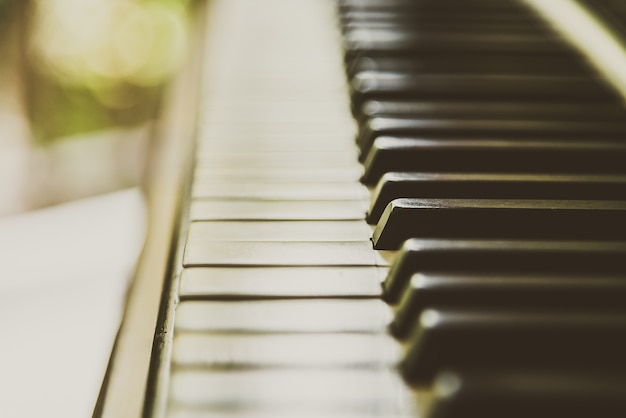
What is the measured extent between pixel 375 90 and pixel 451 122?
0.58 ft

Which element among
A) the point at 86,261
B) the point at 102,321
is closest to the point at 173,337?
the point at 102,321

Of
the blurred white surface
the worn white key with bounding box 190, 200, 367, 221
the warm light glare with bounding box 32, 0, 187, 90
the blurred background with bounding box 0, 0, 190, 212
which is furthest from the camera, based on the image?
the warm light glare with bounding box 32, 0, 187, 90

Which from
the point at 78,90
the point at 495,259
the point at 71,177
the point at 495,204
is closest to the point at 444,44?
the point at 495,204

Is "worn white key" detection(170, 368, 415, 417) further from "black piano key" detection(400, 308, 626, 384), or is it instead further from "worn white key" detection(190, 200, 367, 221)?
"worn white key" detection(190, 200, 367, 221)

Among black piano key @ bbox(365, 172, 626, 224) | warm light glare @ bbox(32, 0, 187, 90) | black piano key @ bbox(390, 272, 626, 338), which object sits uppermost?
black piano key @ bbox(365, 172, 626, 224)

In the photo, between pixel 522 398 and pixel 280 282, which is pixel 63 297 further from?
pixel 522 398

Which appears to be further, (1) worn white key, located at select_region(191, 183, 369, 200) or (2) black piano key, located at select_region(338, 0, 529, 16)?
(2) black piano key, located at select_region(338, 0, 529, 16)

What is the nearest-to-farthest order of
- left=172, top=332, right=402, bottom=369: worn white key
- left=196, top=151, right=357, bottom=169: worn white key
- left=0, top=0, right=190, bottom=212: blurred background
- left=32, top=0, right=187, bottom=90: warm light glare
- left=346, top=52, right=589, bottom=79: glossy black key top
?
left=172, top=332, right=402, bottom=369: worn white key
left=196, top=151, right=357, bottom=169: worn white key
left=346, top=52, right=589, bottom=79: glossy black key top
left=0, top=0, right=190, bottom=212: blurred background
left=32, top=0, right=187, bottom=90: warm light glare

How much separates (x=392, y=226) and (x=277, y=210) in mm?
184

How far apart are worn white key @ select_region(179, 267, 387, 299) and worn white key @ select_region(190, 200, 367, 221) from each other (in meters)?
0.13

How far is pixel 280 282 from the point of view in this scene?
0.76 meters

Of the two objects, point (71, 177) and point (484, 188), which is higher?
point (484, 188)

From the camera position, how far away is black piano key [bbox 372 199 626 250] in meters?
Result: 0.81

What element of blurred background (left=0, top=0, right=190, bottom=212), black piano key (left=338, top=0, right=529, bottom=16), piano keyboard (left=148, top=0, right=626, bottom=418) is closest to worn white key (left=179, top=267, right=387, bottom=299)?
piano keyboard (left=148, top=0, right=626, bottom=418)
